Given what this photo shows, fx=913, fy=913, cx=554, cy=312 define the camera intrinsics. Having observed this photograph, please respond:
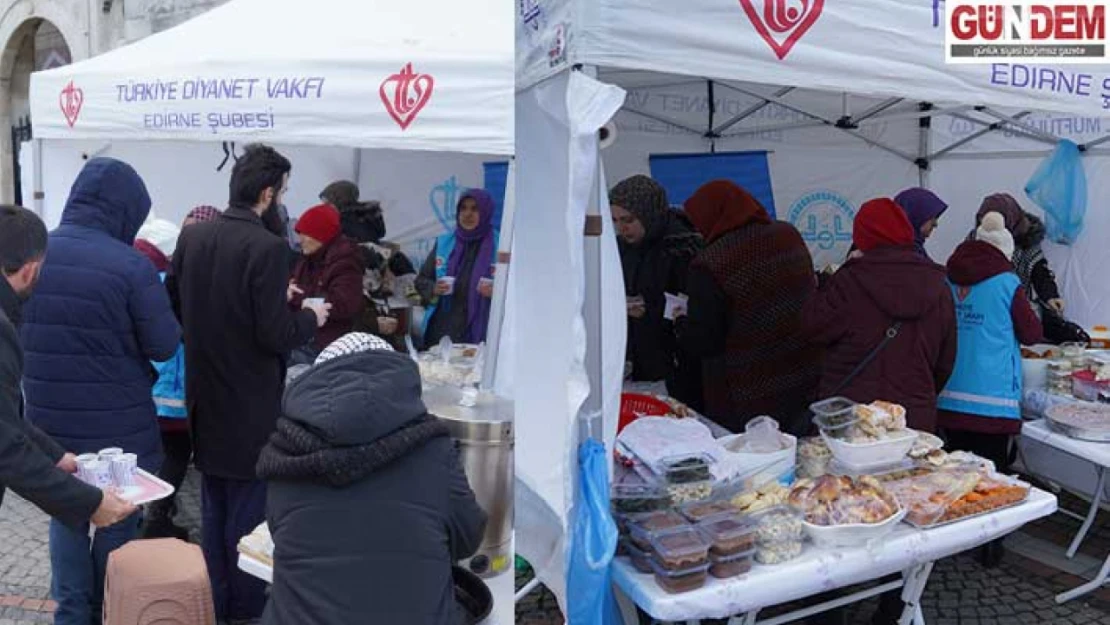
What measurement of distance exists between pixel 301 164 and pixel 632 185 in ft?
11.0

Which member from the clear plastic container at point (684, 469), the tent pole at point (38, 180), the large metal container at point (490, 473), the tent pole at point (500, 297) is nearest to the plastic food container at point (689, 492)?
the clear plastic container at point (684, 469)

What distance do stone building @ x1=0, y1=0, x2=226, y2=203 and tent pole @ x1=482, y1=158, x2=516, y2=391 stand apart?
7.68m

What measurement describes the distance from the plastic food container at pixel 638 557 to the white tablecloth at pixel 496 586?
328 mm

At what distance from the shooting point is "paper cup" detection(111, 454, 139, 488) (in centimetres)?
254

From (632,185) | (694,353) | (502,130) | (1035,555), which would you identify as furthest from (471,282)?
(1035,555)

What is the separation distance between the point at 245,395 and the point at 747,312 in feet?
5.86

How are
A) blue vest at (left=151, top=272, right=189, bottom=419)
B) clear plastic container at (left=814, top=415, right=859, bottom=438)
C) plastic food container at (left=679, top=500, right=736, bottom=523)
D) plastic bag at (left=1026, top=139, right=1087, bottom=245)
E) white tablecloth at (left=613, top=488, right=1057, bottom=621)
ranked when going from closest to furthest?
white tablecloth at (left=613, top=488, right=1057, bottom=621), plastic food container at (left=679, top=500, right=736, bottom=523), clear plastic container at (left=814, top=415, right=859, bottom=438), blue vest at (left=151, top=272, right=189, bottom=419), plastic bag at (left=1026, top=139, right=1087, bottom=245)

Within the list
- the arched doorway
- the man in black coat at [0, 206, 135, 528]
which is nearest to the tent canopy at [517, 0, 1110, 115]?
the man in black coat at [0, 206, 135, 528]

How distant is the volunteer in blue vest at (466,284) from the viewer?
4805 mm

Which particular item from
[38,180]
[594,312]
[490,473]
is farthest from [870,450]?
[38,180]

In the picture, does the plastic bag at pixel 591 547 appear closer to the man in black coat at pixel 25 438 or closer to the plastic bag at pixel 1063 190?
the man in black coat at pixel 25 438

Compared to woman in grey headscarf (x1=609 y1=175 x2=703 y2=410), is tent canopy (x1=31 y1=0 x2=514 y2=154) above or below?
above

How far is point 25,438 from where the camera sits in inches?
89.7

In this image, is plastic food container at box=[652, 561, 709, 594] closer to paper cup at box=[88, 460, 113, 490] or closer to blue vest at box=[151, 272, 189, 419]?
paper cup at box=[88, 460, 113, 490]
